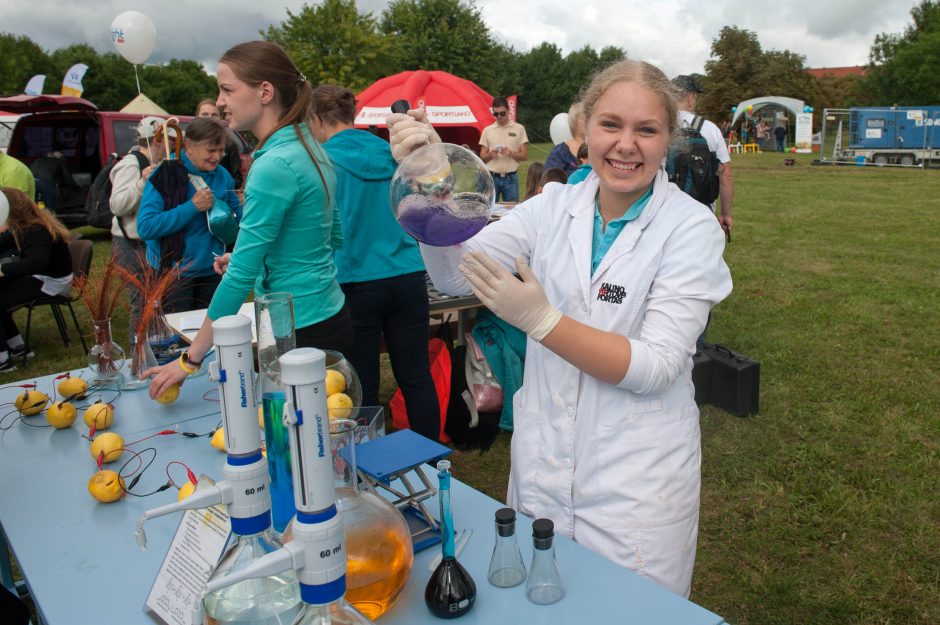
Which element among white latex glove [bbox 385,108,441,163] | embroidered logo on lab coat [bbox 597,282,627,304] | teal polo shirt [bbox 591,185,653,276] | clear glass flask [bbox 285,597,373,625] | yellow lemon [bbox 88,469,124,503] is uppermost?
white latex glove [bbox 385,108,441,163]

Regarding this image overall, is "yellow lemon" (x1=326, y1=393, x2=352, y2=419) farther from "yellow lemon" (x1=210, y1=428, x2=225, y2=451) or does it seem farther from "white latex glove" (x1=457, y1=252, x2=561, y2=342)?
"yellow lemon" (x1=210, y1=428, x2=225, y2=451)

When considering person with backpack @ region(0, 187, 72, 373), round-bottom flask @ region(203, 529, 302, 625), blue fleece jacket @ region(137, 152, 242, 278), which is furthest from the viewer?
person with backpack @ region(0, 187, 72, 373)

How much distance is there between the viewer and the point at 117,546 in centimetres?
144

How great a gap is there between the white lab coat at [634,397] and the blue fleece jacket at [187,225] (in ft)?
8.85

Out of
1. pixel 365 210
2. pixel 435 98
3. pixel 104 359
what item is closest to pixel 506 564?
pixel 104 359

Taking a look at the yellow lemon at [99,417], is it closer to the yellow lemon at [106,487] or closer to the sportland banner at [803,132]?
the yellow lemon at [106,487]

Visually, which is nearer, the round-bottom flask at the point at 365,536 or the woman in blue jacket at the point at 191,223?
the round-bottom flask at the point at 365,536

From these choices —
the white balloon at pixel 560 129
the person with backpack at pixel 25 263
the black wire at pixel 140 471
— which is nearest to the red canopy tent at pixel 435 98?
the white balloon at pixel 560 129

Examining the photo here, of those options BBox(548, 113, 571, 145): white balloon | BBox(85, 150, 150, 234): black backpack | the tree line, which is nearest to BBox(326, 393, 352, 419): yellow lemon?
BBox(85, 150, 150, 234): black backpack

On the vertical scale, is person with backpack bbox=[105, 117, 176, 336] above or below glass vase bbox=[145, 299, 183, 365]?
above

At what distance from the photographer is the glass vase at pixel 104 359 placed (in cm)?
242

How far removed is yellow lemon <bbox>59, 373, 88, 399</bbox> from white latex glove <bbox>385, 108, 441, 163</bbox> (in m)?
1.47

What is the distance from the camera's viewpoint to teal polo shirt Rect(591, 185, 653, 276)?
59.4 inches

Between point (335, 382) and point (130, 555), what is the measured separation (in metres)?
0.54
